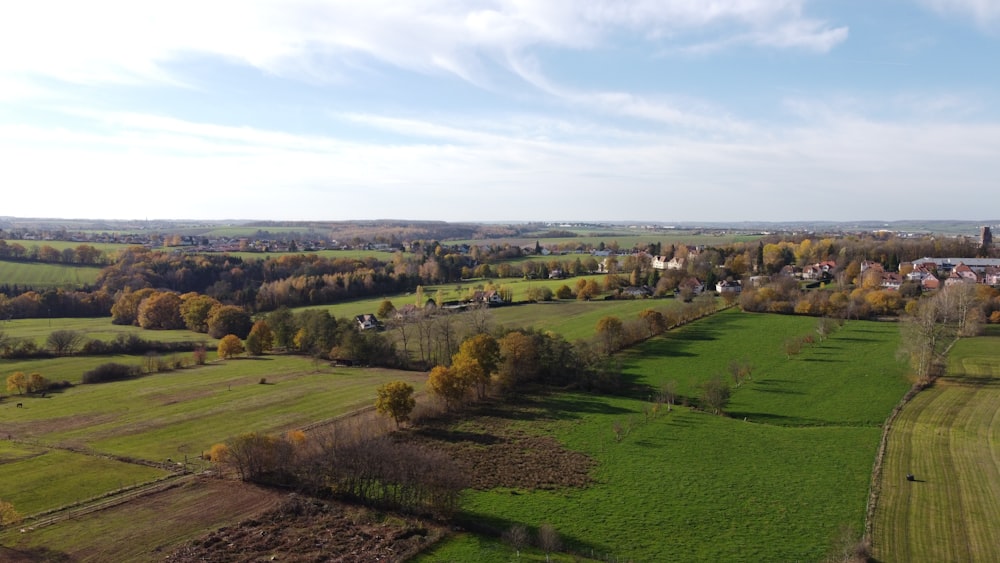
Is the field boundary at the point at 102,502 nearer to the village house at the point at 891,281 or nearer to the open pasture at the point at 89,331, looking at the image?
the open pasture at the point at 89,331

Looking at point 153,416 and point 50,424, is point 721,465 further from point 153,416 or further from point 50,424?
point 50,424

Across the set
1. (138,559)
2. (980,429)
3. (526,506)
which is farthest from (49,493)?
(980,429)

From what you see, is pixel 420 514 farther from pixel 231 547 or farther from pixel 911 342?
pixel 911 342

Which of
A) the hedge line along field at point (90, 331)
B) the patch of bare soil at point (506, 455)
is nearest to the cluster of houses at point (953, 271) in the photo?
the patch of bare soil at point (506, 455)

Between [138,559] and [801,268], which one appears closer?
[138,559]

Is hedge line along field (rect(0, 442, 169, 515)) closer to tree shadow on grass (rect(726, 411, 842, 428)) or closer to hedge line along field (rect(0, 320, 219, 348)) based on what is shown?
hedge line along field (rect(0, 320, 219, 348))

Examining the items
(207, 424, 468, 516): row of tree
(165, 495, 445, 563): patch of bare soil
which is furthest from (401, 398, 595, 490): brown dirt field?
(165, 495, 445, 563): patch of bare soil
